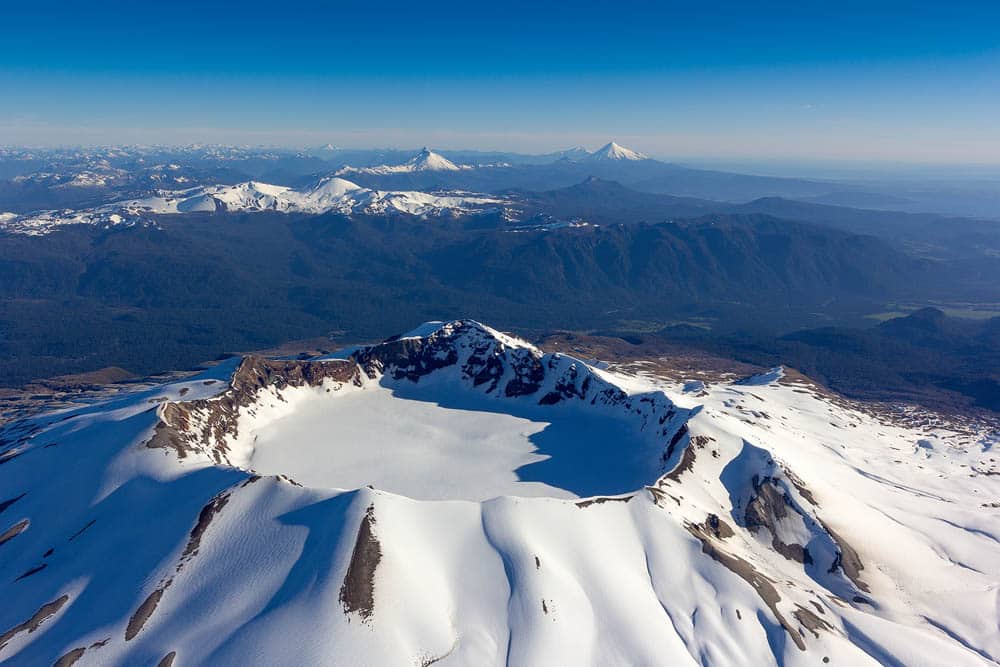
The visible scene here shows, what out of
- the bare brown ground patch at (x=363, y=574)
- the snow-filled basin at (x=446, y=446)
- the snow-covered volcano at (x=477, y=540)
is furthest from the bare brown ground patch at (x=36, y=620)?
the snow-filled basin at (x=446, y=446)

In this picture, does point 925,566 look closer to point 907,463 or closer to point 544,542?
point 907,463

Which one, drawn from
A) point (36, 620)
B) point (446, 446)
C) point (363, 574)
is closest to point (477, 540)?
point (363, 574)

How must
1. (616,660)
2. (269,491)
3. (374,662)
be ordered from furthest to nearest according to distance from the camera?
(269,491)
(616,660)
(374,662)

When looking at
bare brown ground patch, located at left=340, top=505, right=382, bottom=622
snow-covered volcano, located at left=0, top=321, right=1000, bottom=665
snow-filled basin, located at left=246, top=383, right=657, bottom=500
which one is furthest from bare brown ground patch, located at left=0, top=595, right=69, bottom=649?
snow-filled basin, located at left=246, top=383, right=657, bottom=500

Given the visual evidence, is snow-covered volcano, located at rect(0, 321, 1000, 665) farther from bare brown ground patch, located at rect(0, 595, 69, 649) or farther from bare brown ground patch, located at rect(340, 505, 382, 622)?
bare brown ground patch, located at rect(0, 595, 69, 649)

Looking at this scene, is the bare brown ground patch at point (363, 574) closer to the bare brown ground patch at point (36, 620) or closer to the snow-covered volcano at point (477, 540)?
the snow-covered volcano at point (477, 540)

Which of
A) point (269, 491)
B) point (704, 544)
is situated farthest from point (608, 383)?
point (269, 491)
